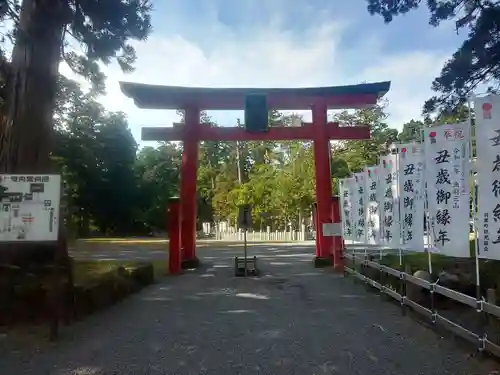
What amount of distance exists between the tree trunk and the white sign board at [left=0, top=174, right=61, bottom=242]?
4.76 ft

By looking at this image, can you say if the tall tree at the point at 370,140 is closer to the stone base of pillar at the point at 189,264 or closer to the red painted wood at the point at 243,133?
the red painted wood at the point at 243,133

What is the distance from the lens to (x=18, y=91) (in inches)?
304

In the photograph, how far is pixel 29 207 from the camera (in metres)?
6.15

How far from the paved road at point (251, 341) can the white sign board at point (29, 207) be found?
1356 millimetres

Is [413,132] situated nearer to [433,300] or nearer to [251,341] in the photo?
[433,300]

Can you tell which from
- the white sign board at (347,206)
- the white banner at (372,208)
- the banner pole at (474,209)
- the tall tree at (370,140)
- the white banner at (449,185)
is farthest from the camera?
the tall tree at (370,140)

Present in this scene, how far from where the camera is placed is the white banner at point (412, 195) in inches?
279

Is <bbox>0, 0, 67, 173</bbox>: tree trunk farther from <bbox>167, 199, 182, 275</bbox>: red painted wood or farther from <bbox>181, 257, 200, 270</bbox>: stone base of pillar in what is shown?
<bbox>181, 257, 200, 270</bbox>: stone base of pillar

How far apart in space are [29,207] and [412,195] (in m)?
5.43

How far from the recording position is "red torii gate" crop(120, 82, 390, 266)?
13.8 meters

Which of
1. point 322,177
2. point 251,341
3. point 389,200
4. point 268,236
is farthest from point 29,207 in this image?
point 268,236

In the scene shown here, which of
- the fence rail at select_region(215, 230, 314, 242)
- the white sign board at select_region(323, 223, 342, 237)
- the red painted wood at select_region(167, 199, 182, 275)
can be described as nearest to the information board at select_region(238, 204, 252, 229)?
the red painted wood at select_region(167, 199, 182, 275)

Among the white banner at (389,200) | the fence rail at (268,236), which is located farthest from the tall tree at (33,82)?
the fence rail at (268,236)

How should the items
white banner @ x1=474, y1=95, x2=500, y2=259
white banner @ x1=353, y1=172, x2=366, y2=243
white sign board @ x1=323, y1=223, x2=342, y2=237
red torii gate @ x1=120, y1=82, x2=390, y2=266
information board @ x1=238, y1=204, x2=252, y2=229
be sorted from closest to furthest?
white banner @ x1=474, y1=95, x2=500, y2=259 < white banner @ x1=353, y1=172, x2=366, y2=243 < information board @ x1=238, y1=204, x2=252, y2=229 < white sign board @ x1=323, y1=223, x2=342, y2=237 < red torii gate @ x1=120, y1=82, x2=390, y2=266
